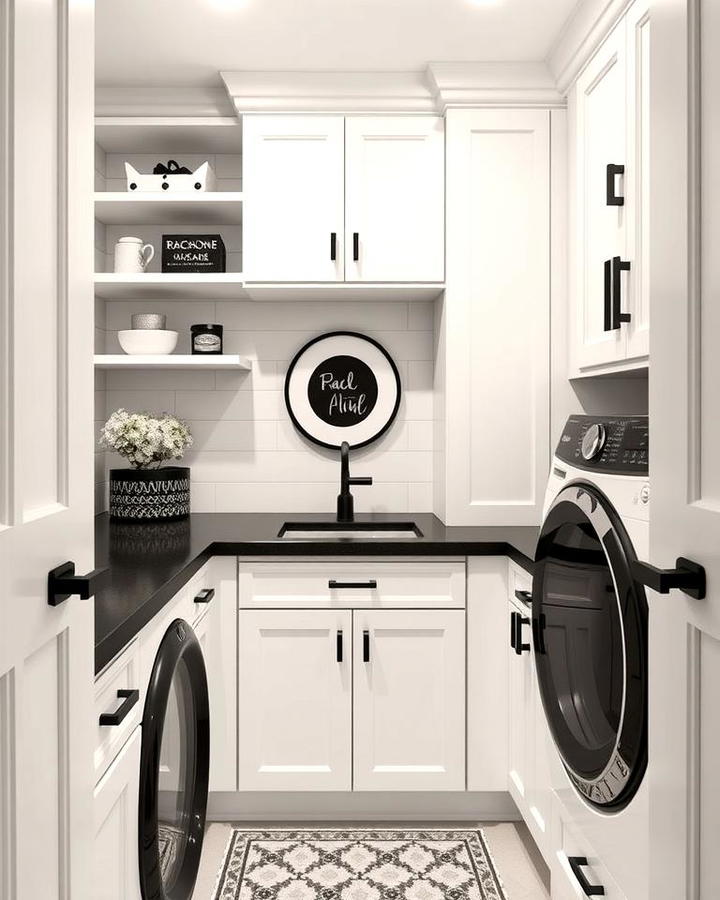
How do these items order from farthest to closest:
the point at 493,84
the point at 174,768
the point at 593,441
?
the point at 493,84 < the point at 174,768 < the point at 593,441

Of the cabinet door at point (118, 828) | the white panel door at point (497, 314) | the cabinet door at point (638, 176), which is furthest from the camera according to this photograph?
the white panel door at point (497, 314)

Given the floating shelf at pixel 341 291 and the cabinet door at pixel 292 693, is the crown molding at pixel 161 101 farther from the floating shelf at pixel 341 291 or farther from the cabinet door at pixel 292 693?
the cabinet door at pixel 292 693

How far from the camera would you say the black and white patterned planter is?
278 centimetres

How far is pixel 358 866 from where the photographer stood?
2.26 meters

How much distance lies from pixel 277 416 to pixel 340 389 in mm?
271

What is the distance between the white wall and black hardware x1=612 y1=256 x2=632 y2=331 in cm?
108

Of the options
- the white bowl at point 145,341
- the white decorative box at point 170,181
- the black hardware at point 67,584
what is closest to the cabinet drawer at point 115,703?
the black hardware at point 67,584

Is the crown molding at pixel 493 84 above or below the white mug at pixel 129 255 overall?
above

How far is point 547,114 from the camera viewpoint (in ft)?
8.86

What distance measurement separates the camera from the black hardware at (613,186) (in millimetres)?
2117

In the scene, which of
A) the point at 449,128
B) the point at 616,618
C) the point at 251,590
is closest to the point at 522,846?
the point at 251,590

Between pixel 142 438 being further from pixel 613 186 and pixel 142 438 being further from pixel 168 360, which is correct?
pixel 613 186

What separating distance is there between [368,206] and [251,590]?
1371 mm

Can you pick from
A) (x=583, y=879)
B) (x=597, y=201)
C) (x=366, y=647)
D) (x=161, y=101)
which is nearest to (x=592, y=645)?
(x=583, y=879)
